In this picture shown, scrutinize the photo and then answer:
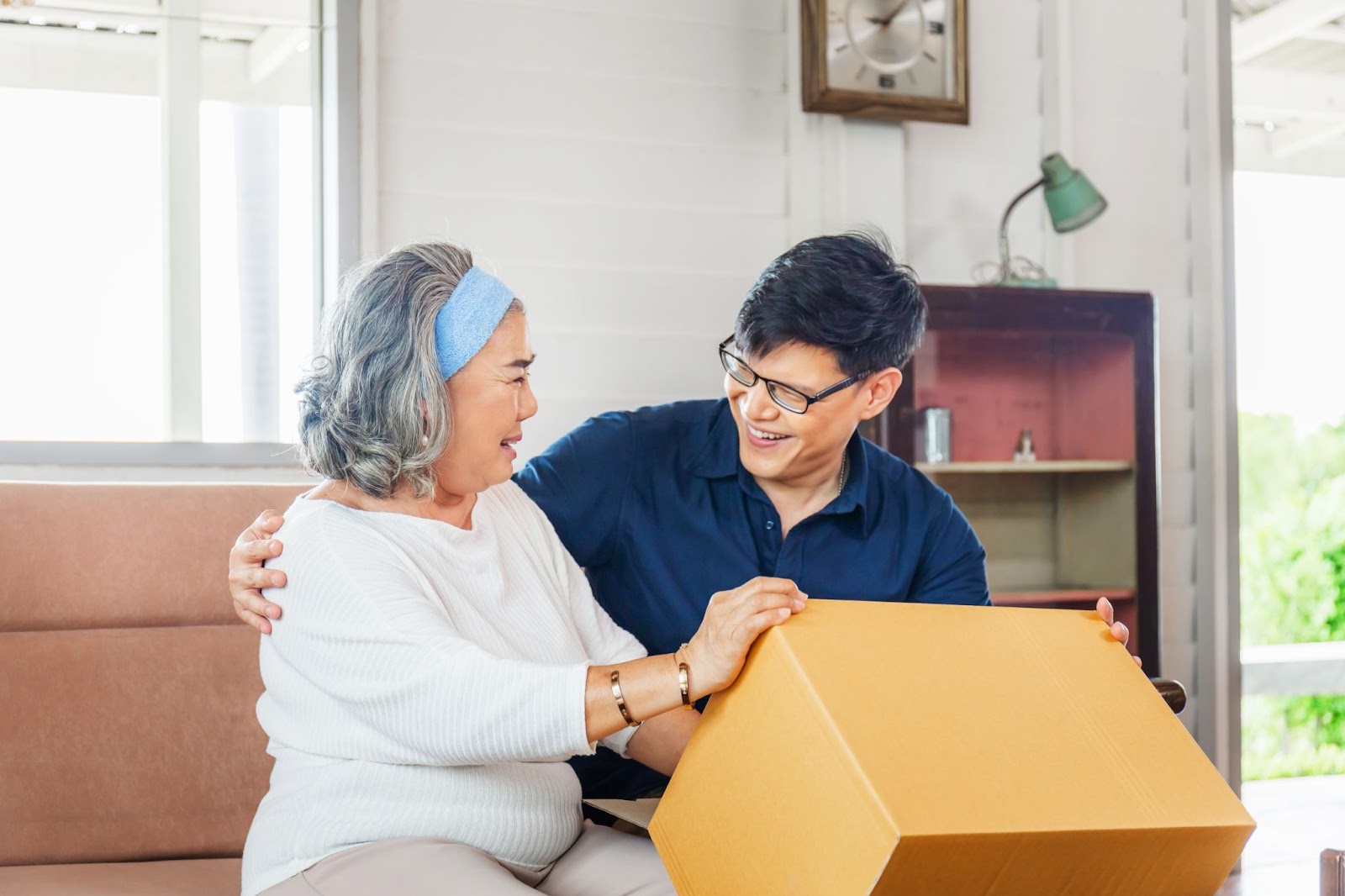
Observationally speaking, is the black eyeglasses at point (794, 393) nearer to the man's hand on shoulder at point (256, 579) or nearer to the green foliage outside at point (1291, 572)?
the man's hand on shoulder at point (256, 579)

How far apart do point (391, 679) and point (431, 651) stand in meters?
0.05

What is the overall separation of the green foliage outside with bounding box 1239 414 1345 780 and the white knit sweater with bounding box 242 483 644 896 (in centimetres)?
298

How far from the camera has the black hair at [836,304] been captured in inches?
66.8

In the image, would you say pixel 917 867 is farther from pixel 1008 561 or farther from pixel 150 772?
pixel 1008 561

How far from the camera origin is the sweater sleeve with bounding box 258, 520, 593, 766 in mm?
1208

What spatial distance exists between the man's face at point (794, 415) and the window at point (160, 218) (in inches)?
49.8

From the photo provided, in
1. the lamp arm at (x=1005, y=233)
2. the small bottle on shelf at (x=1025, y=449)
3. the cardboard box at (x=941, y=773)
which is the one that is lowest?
the cardboard box at (x=941, y=773)

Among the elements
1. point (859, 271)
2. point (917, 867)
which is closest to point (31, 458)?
point (859, 271)

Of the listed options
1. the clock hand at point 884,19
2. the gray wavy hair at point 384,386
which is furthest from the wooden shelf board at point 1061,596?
the gray wavy hair at point 384,386

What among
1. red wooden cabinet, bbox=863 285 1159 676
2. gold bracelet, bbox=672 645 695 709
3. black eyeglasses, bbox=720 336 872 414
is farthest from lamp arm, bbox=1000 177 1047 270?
gold bracelet, bbox=672 645 695 709

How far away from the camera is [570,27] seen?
9.52 feet

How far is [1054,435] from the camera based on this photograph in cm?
308

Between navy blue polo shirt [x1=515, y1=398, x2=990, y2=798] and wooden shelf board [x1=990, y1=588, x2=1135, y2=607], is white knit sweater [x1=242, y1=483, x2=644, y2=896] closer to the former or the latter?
navy blue polo shirt [x1=515, y1=398, x2=990, y2=798]

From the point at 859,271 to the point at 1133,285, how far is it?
6.57 feet
